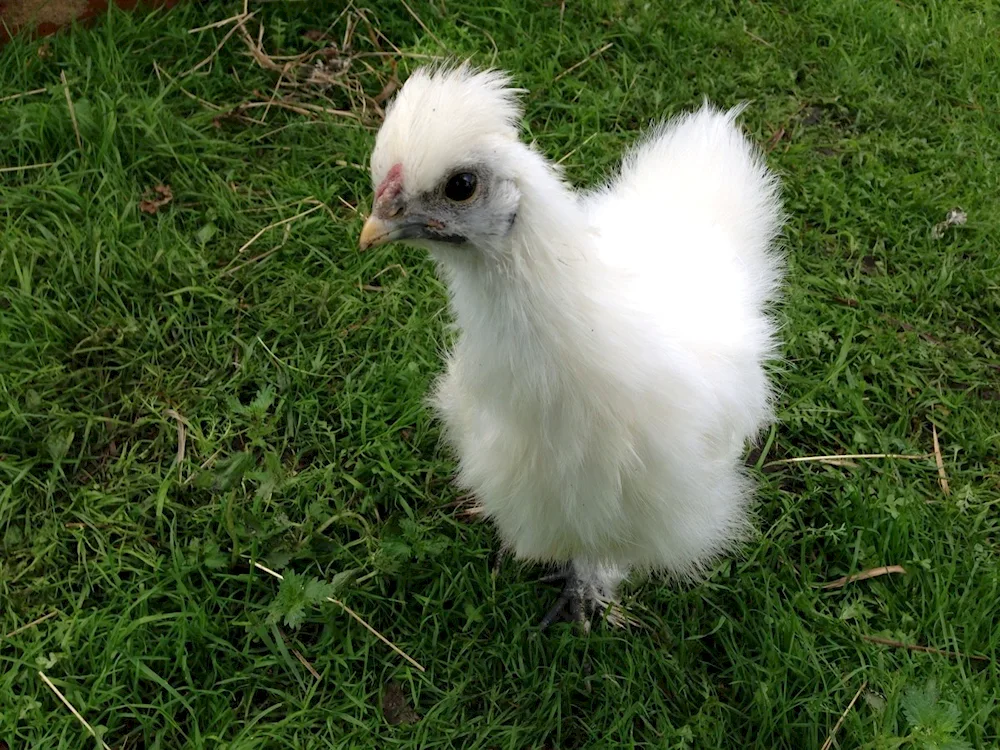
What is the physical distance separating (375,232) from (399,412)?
1.36 m

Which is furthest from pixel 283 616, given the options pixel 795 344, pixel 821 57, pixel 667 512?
pixel 821 57

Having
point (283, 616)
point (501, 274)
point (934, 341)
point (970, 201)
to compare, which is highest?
point (501, 274)

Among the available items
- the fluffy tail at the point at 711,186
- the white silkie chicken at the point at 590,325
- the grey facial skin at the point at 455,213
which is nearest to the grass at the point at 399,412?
the white silkie chicken at the point at 590,325

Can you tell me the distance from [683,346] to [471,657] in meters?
1.23

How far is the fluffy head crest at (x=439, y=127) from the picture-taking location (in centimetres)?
133

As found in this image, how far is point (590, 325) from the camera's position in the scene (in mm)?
1476

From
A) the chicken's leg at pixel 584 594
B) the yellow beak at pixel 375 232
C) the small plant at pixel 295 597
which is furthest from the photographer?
the chicken's leg at pixel 584 594

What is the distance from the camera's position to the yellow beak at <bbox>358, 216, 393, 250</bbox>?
1453 millimetres

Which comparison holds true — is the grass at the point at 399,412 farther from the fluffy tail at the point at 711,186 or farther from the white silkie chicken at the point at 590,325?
the fluffy tail at the point at 711,186

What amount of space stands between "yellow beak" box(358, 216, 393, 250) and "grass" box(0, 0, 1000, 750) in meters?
1.25

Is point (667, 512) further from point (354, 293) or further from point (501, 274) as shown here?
point (354, 293)

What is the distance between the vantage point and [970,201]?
3.35 meters

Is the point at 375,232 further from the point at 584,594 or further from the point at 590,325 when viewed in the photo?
the point at 584,594

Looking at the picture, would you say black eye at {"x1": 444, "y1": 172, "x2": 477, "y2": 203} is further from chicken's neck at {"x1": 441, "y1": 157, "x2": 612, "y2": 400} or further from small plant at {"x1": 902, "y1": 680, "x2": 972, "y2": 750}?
small plant at {"x1": 902, "y1": 680, "x2": 972, "y2": 750}
